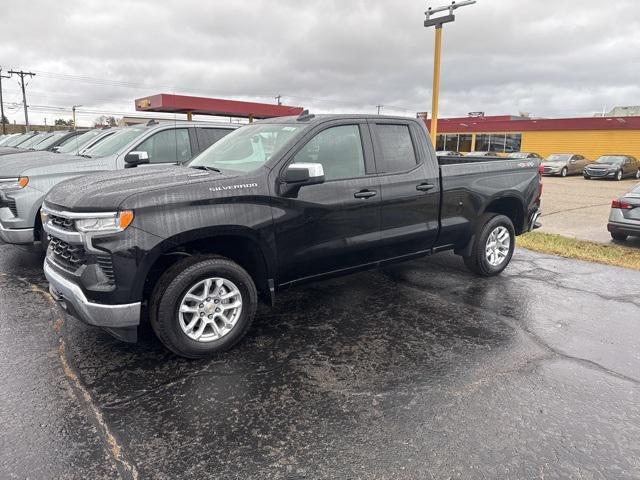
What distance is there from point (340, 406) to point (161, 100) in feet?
93.6

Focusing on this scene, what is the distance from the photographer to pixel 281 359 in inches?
146

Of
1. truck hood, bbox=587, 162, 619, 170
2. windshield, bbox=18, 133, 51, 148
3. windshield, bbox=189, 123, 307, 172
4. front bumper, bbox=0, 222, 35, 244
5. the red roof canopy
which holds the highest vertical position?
the red roof canopy

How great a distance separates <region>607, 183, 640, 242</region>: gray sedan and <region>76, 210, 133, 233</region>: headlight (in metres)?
8.64

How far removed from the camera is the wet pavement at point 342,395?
2.54 meters

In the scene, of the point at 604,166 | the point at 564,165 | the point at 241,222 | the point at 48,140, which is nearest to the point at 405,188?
the point at 241,222

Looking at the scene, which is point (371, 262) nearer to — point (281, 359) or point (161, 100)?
point (281, 359)

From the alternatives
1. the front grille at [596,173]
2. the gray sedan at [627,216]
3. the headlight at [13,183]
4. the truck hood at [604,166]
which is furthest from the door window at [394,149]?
the truck hood at [604,166]

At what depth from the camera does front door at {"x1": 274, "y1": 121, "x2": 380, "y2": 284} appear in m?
3.98

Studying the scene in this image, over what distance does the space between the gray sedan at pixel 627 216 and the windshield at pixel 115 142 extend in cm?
Result: 851

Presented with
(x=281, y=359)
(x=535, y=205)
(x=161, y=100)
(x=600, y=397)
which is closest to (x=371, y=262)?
(x=281, y=359)

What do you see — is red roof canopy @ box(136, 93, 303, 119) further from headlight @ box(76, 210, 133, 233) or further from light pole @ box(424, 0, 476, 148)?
headlight @ box(76, 210, 133, 233)

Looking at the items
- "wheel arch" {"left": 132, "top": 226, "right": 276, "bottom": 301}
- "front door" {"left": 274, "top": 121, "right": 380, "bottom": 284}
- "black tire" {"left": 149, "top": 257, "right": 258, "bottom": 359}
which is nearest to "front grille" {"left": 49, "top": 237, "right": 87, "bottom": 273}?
"wheel arch" {"left": 132, "top": 226, "right": 276, "bottom": 301}

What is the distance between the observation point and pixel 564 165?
3041cm

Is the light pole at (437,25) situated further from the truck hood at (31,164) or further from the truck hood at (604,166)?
the truck hood at (604,166)
